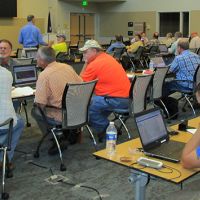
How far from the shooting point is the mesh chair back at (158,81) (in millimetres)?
5773

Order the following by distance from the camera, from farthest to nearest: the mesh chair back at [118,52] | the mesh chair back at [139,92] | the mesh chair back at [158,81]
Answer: the mesh chair back at [118,52]
the mesh chair back at [158,81]
the mesh chair back at [139,92]

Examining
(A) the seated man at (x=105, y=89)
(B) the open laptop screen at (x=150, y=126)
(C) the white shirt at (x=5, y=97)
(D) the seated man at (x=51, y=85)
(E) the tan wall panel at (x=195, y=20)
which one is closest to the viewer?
(B) the open laptop screen at (x=150, y=126)

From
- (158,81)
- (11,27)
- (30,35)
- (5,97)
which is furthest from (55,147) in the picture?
(11,27)

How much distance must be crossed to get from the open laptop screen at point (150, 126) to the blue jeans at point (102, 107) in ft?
7.62

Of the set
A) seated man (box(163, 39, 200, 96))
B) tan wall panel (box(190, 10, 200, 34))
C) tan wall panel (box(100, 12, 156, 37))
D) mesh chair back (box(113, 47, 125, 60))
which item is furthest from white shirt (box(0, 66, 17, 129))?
tan wall panel (box(100, 12, 156, 37))

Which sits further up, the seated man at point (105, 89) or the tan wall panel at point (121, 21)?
the tan wall panel at point (121, 21)

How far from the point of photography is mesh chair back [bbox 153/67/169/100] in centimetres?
577

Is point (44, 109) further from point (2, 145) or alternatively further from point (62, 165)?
point (2, 145)

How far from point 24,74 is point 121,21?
44.9ft

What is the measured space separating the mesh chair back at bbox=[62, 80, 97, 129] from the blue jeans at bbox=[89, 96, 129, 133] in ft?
2.55

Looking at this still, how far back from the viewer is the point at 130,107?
5078 mm

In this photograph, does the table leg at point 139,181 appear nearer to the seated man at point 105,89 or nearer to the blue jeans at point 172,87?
the seated man at point 105,89

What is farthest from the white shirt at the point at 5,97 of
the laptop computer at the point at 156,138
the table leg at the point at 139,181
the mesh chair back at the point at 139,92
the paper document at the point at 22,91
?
the mesh chair back at the point at 139,92

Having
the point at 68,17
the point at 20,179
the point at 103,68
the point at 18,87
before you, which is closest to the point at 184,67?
the point at 103,68
